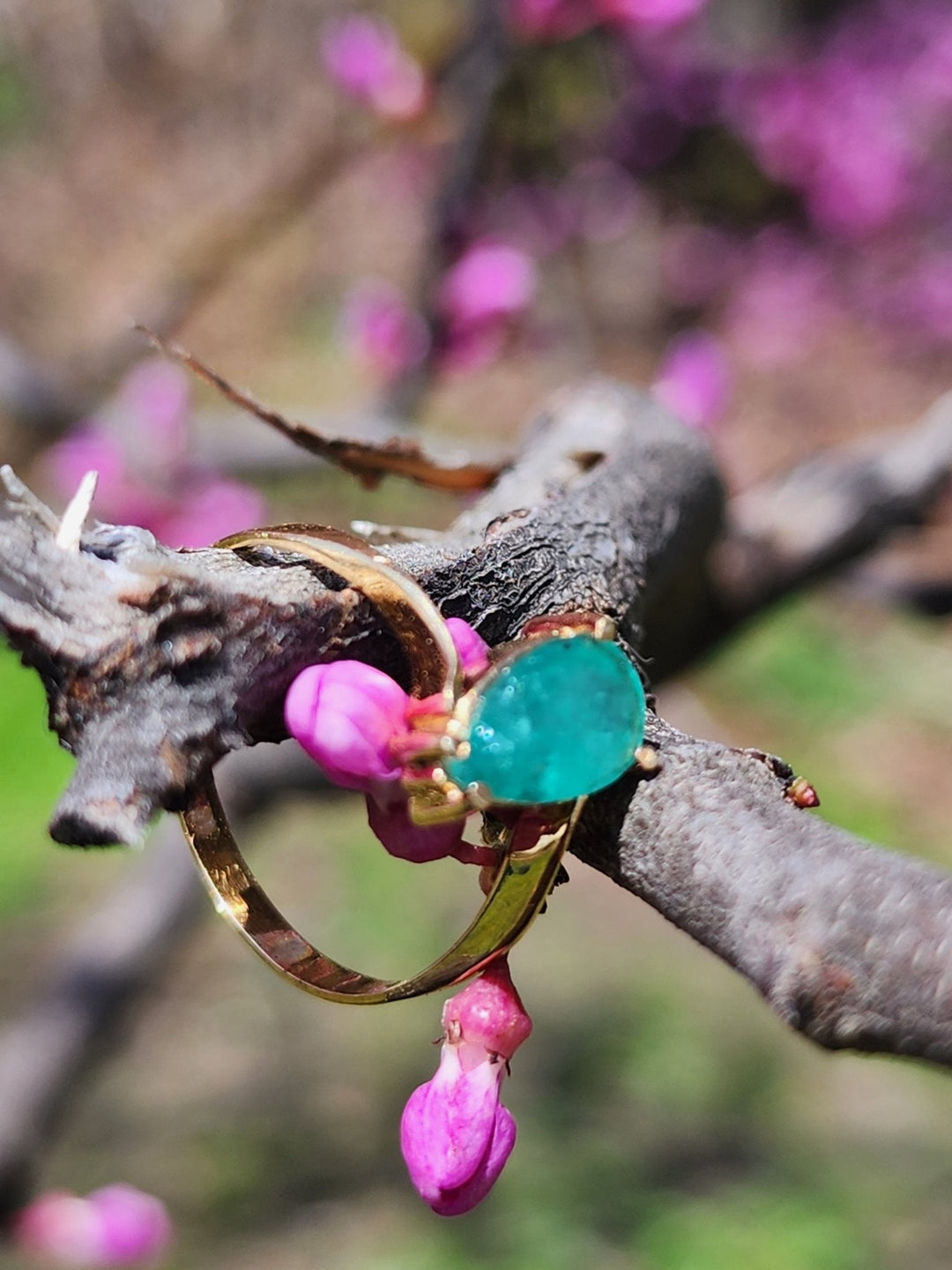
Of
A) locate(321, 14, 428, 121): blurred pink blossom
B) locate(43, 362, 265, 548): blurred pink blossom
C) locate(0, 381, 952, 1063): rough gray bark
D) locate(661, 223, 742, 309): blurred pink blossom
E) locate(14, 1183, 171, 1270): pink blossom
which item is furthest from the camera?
locate(661, 223, 742, 309): blurred pink blossom

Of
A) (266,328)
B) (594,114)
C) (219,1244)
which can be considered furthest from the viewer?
(266,328)

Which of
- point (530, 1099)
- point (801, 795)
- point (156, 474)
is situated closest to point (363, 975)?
point (801, 795)

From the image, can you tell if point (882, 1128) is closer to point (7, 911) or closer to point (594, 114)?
point (7, 911)

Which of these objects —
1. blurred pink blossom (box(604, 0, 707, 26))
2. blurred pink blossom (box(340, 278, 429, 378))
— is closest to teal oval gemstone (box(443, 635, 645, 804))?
blurred pink blossom (box(340, 278, 429, 378))

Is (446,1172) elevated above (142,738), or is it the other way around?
(142,738)

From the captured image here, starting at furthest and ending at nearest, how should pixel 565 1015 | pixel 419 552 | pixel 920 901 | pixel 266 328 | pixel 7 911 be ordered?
pixel 266 328, pixel 7 911, pixel 565 1015, pixel 419 552, pixel 920 901

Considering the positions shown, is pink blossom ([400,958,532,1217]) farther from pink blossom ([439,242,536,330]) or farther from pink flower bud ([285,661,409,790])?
pink blossom ([439,242,536,330])

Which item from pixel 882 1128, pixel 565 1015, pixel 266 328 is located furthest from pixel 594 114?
pixel 882 1128
